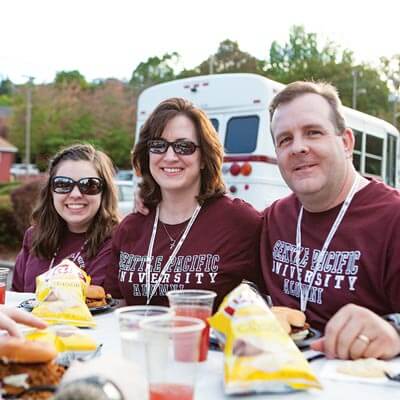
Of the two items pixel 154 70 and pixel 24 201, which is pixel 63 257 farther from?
pixel 154 70

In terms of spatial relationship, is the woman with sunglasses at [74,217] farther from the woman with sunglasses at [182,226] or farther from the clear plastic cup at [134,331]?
the clear plastic cup at [134,331]

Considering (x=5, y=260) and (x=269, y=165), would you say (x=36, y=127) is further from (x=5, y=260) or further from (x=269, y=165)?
(x=269, y=165)

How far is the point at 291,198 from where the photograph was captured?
10.0ft

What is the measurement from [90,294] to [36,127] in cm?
4559

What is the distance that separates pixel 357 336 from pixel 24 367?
42.2 inches

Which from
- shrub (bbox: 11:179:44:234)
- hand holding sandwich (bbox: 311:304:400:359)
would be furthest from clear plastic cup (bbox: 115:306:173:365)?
shrub (bbox: 11:179:44:234)

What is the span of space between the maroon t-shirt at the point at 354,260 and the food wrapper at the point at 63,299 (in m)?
0.97

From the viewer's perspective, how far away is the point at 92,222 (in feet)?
12.4

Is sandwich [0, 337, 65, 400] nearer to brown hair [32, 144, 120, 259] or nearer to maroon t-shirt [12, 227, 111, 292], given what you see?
maroon t-shirt [12, 227, 111, 292]

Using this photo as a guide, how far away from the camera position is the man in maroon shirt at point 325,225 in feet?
8.16

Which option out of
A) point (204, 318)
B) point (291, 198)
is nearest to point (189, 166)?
point (291, 198)

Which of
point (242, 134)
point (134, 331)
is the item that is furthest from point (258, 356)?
point (242, 134)

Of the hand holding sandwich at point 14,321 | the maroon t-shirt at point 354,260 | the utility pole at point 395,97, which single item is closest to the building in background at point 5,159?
the utility pole at point 395,97

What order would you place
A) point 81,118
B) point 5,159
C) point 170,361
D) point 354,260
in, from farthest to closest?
1. point 5,159
2. point 81,118
3. point 354,260
4. point 170,361
